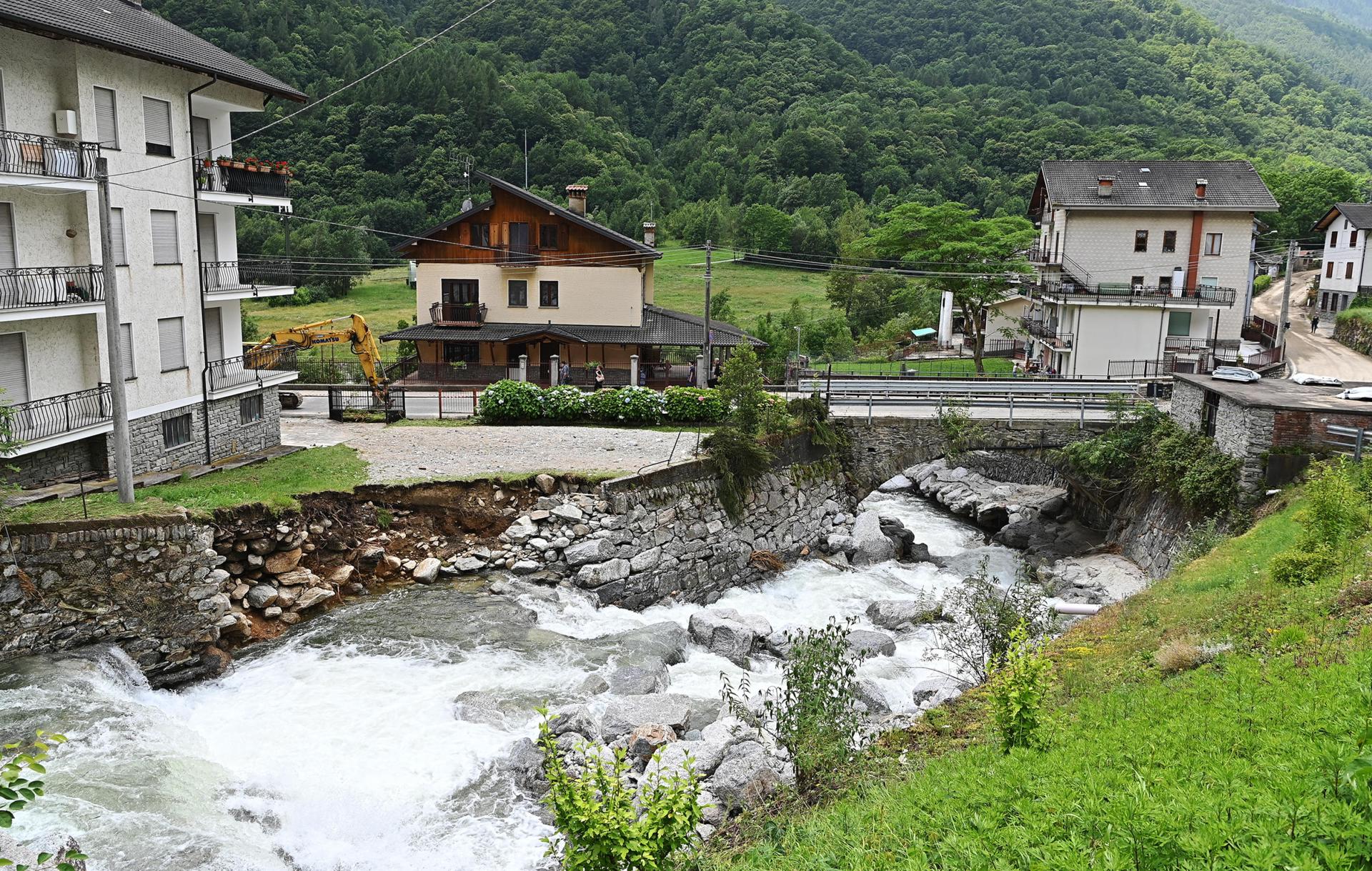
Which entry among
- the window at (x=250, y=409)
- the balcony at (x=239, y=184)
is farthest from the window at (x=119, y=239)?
the window at (x=250, y=409)

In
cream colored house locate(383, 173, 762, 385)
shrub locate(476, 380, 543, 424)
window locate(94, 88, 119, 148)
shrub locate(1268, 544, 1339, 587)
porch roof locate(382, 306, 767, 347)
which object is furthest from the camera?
cream colored house locate(383, 173, 762, 385)

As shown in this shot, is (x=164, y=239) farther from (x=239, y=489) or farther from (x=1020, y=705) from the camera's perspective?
(x=1020, y=705)

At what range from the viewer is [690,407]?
30.8 metres

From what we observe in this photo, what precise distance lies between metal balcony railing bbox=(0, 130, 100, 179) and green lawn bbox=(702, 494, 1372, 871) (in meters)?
18.6

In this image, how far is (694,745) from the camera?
47.8ft

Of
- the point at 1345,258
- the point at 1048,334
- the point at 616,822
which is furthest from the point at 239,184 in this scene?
the point at 1345,258

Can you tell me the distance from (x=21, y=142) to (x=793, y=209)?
85.2 meters

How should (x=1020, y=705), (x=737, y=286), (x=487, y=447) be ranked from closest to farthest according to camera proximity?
(x=1020, y=705) < (x=487, y=447) < (x=737, y=286)

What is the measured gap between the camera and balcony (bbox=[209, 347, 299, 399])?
2492 centimetres

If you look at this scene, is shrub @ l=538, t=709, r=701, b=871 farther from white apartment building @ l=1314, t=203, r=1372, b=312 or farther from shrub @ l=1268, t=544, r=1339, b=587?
white apartment building @ l=1314, t=203, r=1372, b=312

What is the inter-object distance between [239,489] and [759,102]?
97.8 metres

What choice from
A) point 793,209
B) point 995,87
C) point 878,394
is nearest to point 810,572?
point 878,394

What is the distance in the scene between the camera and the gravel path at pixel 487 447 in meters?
24.6

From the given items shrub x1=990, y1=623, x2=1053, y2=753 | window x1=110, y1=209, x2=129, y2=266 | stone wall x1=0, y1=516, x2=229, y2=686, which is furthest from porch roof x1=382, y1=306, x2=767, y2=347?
shrub x1=990, y1=623, x2=1053, y2=753
